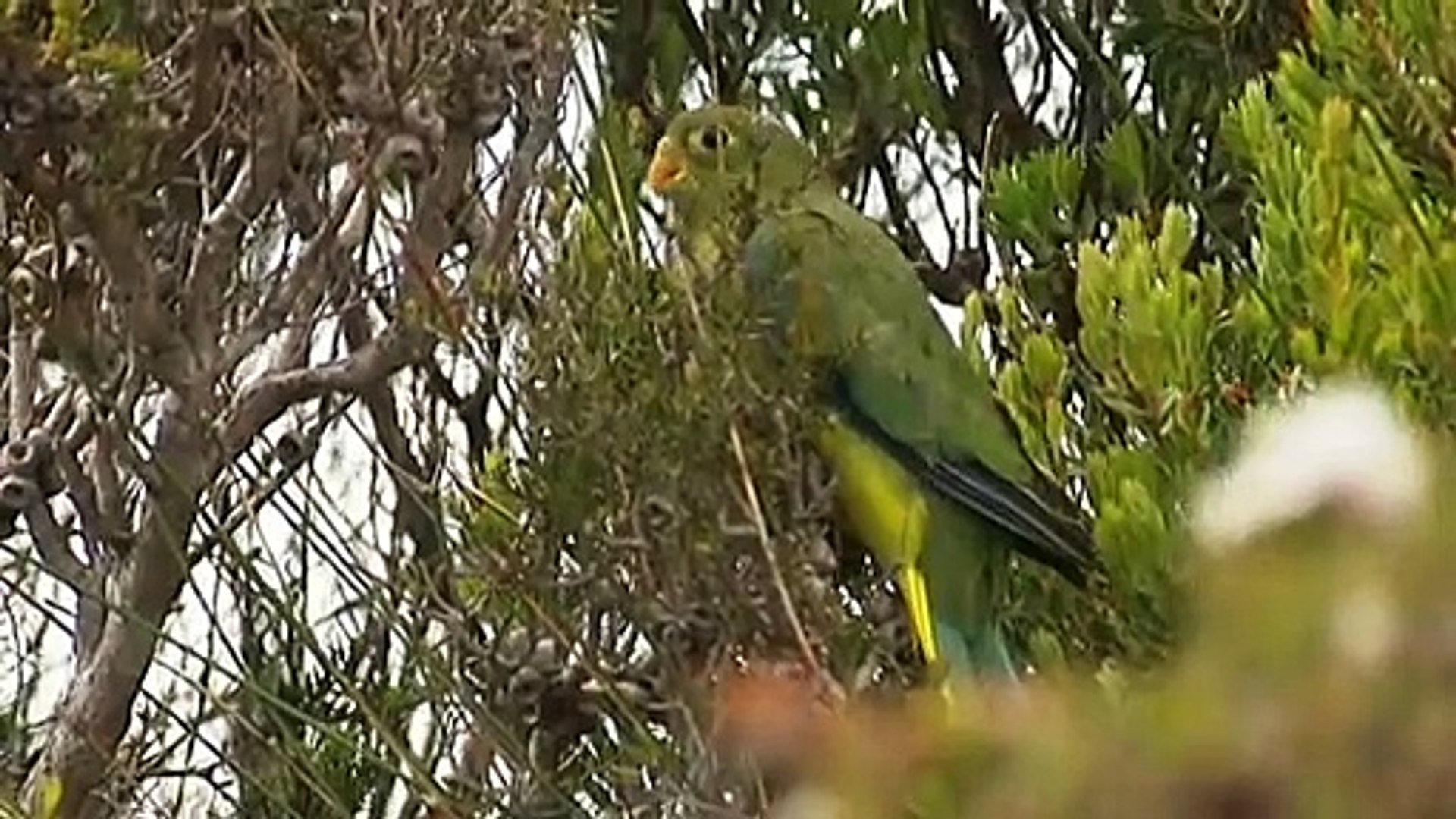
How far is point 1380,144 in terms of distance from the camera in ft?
3.75

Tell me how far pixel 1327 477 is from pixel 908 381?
1.44 meters

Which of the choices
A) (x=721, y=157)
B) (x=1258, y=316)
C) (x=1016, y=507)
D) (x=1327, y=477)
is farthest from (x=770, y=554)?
(x=1327, y=477)

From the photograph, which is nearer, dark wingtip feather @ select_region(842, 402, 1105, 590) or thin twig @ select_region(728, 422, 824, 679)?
thin twig @ select_region(728, 422, 824, 679)

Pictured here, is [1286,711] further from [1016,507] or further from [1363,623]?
[1016,507]

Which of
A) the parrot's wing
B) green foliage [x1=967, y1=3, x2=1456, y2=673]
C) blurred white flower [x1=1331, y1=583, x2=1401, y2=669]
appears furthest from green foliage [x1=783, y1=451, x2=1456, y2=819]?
the parrot's wing

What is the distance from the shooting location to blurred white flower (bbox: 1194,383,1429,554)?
401mm

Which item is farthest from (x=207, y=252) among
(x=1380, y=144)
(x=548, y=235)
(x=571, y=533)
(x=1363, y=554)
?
(x=1363, y=554)

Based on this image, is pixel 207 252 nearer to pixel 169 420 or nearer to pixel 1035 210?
pixel 169 420

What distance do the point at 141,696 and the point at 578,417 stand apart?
0.65 meters

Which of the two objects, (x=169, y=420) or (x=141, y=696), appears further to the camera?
(x=141, y=696)

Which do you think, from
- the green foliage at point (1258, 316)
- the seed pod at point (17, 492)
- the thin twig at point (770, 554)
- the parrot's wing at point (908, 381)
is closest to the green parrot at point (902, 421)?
the parrot's wing at point (908, 381)

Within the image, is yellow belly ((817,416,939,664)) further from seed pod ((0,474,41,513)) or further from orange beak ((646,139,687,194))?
seed pod ((0,474,41,513))

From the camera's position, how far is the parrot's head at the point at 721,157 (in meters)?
1.49

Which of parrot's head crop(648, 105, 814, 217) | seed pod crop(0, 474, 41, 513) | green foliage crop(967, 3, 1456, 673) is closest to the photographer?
green foliage crop(967, 3, 1456, 673)
